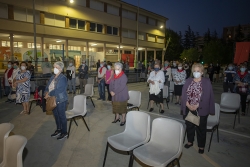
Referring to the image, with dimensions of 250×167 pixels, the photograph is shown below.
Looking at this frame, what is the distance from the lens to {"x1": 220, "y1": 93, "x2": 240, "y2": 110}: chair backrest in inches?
199

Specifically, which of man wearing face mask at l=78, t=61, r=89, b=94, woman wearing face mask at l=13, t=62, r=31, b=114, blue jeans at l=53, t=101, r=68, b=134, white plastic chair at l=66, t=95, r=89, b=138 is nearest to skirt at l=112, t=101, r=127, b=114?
white plastic chair at l=66, t=95, r=89, b=138

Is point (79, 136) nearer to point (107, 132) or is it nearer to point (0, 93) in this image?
point (107, 132)

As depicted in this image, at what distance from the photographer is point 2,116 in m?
5.90

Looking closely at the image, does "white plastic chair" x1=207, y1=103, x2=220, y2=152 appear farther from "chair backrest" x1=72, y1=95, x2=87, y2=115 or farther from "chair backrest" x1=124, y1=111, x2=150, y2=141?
"chair backrest" x1=72, y1=95, x2=87, y2=115

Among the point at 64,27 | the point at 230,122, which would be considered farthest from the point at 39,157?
the point at 64,27

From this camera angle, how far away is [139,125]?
3.15m

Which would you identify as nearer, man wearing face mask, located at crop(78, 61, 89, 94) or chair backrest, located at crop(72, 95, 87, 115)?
chair backrest, located at crop(72, 95, 87, 115)

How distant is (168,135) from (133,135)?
2.45 ft

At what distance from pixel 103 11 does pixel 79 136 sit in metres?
24.9

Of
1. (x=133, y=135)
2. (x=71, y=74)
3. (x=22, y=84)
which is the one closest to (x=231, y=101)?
(x=133, y=135)

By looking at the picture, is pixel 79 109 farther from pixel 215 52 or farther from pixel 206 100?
pixel 215 52

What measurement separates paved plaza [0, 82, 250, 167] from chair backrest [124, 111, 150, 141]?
0.57 metres

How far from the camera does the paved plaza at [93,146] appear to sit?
3230mm

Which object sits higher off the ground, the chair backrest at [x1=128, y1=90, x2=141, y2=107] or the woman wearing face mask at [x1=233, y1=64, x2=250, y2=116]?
the woman wearing face mask at [x1=233, y1=64, x2=250, y2=116]
